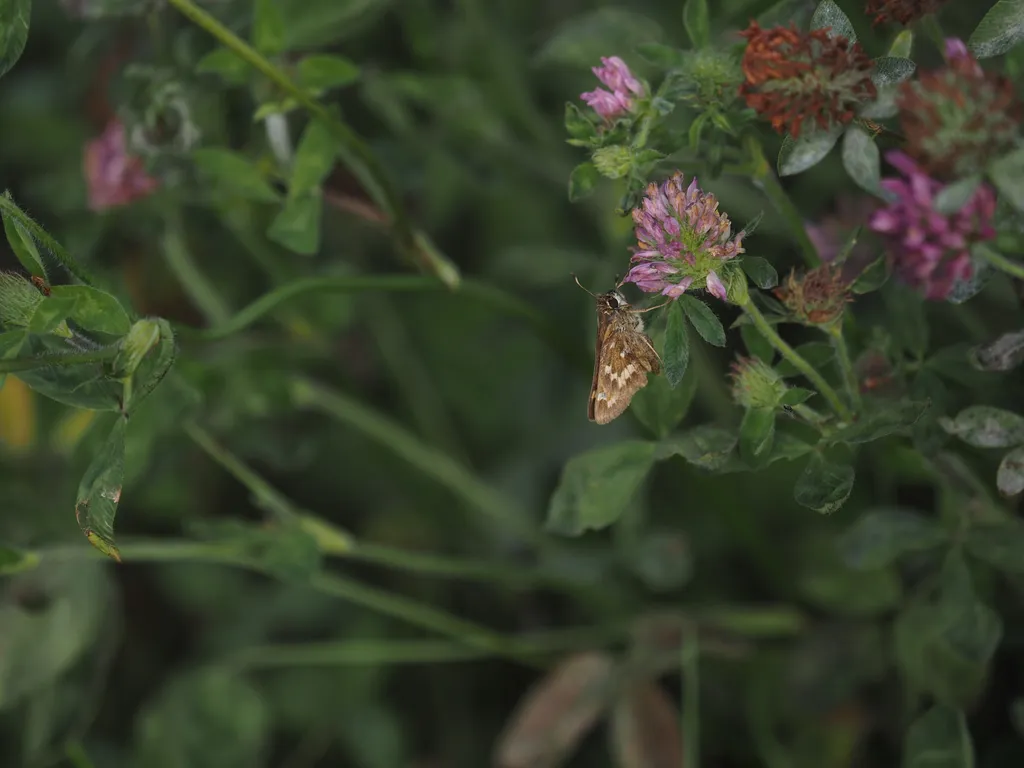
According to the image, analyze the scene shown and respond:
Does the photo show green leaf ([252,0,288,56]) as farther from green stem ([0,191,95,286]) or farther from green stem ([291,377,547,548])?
green stem ([291,377,547,548])

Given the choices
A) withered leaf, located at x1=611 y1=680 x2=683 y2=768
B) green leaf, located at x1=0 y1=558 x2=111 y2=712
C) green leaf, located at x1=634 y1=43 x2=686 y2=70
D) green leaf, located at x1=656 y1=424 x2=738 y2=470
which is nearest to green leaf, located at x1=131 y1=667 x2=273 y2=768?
green leaf, located at x1=0 y1=558 x2=111 y2=712

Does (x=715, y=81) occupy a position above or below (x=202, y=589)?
above

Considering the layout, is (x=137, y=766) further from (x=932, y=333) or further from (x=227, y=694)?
(x=932, y=333)

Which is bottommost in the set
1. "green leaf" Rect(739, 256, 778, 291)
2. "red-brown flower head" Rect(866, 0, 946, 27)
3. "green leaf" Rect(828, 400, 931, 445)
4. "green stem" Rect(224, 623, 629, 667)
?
"green stem" Rect(224, 623, 629, 667)

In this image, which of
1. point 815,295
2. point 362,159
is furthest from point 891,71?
point 362,159

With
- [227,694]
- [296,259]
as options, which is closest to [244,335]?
[296,259]

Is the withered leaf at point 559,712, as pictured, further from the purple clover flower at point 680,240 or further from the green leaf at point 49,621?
the purple clover flower at point 680,240
